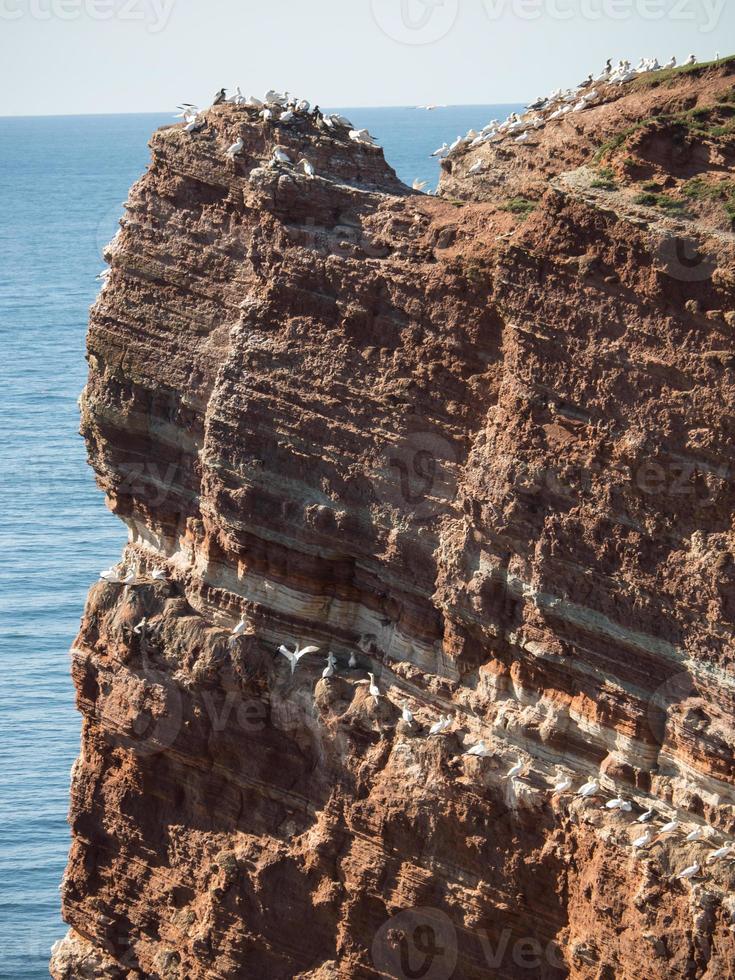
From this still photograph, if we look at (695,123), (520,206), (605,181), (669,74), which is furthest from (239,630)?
(669,74)

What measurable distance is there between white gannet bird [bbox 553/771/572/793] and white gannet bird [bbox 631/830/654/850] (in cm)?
167

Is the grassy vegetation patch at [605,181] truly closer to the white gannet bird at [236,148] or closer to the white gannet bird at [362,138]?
the white gannet bird at [362,138]

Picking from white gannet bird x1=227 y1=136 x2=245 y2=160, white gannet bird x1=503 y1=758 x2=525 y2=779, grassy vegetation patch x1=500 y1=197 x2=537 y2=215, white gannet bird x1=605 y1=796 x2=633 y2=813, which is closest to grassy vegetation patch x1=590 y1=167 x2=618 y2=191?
grassy vegetation patch x1=500 y1=197 x2=537 y2=215

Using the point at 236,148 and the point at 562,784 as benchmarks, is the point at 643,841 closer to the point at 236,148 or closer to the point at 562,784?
the point at 562,784

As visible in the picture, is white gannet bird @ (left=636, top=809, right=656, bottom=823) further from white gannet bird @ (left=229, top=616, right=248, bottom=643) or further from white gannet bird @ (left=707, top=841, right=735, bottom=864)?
white gannet bird @ (left=229, top=616, right=248, bottom=643)

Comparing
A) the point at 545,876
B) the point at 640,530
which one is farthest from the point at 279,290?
the point at 545,876

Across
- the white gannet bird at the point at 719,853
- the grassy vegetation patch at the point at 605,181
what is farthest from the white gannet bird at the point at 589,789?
the grassy vegetation patch at the point at 605,181

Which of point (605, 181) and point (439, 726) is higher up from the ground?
point (605, 181)

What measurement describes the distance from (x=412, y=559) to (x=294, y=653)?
3420 mm

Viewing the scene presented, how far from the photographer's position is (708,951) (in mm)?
26078
